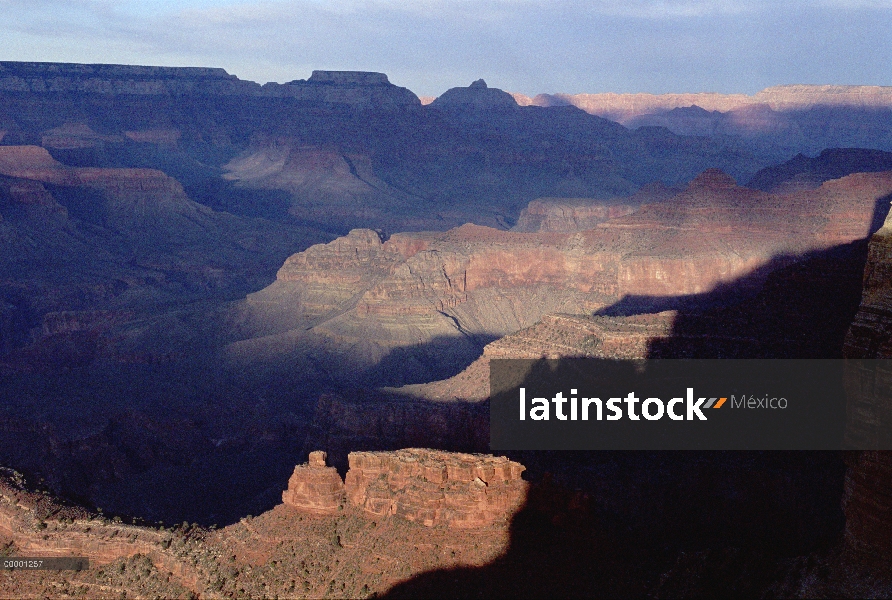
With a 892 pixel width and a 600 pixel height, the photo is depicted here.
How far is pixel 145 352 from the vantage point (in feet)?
305

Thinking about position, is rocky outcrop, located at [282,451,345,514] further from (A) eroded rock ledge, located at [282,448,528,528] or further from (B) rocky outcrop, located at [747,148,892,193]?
(B) rocky outcrop, located at [747,148,892,193]

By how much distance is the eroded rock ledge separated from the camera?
1143 inches

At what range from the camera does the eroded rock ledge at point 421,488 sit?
2903 cm

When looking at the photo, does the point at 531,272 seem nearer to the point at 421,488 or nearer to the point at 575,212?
the point at 575,212

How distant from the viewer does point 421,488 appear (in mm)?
29984

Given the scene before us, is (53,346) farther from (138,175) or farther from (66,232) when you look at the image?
(138,175)

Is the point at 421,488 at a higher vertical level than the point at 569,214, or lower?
higher

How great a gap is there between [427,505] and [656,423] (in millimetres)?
14136

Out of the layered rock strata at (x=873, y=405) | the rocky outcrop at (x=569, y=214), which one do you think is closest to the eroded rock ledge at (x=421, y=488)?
the layered rock strata at (x=873, y=405)

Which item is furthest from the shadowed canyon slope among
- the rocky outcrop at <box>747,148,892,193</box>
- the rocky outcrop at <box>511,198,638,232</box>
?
the rocky outcrop at <box>511,198,638,232</box>

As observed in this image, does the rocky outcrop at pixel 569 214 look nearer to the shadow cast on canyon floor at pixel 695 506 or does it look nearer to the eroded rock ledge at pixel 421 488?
the shadow cast on canyon floor at pixel 695 506

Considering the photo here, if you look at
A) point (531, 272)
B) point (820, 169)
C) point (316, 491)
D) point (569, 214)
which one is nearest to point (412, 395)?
point (316, 491)

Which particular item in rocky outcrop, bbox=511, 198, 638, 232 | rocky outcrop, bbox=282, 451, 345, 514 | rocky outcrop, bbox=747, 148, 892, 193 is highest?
rocky outcrop, bbox=747, 148, 892, 193

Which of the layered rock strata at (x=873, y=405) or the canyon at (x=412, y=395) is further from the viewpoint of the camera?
the canyon at (x=412, y=395)
